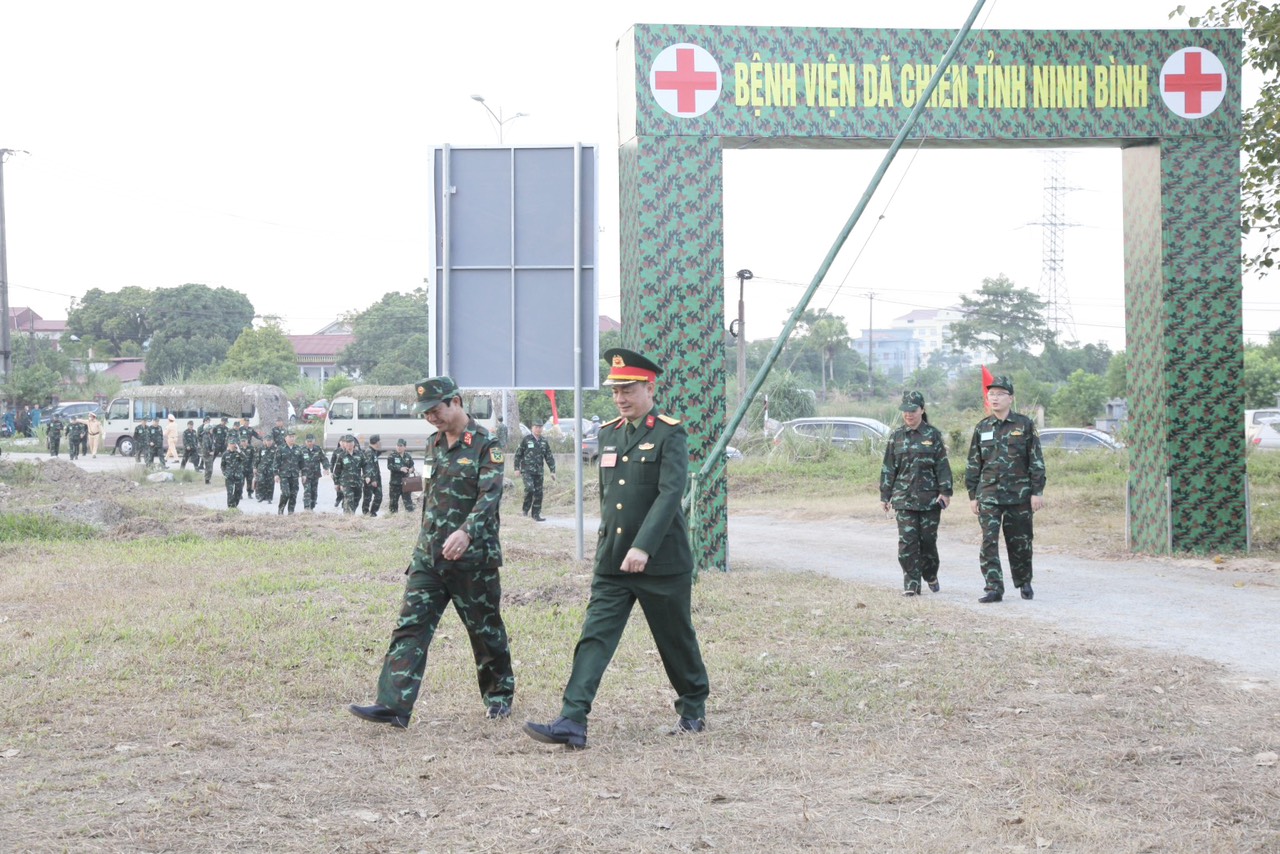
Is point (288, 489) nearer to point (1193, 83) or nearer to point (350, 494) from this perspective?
point (350, 494)

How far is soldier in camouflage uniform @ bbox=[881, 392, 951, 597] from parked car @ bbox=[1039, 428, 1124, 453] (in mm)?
15985

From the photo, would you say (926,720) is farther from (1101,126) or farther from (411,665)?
(1101,126)

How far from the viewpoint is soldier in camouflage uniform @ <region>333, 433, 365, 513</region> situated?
68.4 ft

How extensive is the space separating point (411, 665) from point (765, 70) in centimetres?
741

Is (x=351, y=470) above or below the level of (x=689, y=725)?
above

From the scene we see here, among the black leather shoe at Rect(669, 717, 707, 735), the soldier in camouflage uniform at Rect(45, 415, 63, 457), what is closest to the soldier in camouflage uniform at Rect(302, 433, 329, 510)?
the black leather shoe at Rect(669, 717, 707, 735)

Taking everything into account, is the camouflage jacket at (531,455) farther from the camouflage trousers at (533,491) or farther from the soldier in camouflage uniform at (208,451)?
the soldier in camouflage uniform at (208,451)

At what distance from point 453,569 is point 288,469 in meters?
16.0

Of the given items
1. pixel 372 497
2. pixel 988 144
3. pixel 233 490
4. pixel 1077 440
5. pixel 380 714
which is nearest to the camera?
pixel 380 714

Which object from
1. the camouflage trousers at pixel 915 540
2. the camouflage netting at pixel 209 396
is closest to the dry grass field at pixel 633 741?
the camouflage trousers at pixel 915 540

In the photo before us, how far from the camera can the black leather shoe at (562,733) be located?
18.3 ft

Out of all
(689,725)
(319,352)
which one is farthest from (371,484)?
(319,352)

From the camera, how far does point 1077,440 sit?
1046 inches

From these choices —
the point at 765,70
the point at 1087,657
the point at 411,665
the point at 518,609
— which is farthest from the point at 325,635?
the point at 765,70
